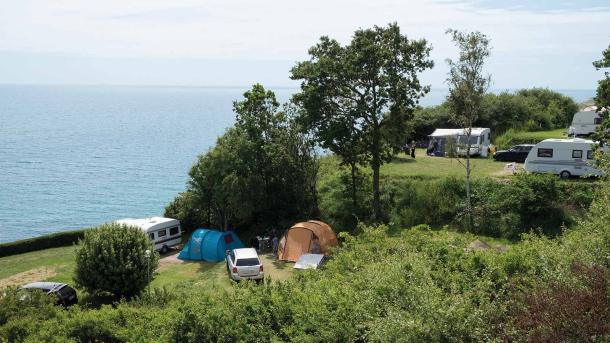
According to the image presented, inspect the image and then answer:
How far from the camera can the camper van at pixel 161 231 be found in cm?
2739

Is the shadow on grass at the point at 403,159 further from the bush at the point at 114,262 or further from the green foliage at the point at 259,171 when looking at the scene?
the bush at the point at 114,262

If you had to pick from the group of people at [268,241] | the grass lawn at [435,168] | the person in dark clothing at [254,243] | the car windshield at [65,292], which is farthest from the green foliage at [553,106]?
the car windshield at [65,292]

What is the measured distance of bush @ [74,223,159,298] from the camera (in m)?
19.2

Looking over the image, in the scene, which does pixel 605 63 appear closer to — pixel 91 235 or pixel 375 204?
pixel 375 204

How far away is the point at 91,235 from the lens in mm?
19672

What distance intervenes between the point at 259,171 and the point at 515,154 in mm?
15741

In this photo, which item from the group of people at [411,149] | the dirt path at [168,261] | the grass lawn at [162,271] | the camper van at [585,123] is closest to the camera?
the grass lawn at [162,271]

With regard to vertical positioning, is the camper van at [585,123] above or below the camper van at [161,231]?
above

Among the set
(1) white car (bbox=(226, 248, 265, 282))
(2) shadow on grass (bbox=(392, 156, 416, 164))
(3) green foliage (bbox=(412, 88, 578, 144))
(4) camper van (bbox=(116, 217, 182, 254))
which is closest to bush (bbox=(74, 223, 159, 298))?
(1) white car (bbox=(226, 248, 265, 282))

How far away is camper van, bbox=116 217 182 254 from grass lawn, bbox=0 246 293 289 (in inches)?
47.7

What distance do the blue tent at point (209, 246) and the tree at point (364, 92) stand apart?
263 inches

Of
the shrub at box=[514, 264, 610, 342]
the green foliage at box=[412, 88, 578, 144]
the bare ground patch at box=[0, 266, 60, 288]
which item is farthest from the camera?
the green foliage at box=[412, 88, 578, 144]

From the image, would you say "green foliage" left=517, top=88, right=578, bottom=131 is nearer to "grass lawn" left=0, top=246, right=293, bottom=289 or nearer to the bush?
"grass lawn" left=0, top=246, right=293, bottom=289

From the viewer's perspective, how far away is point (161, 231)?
28.0 m
